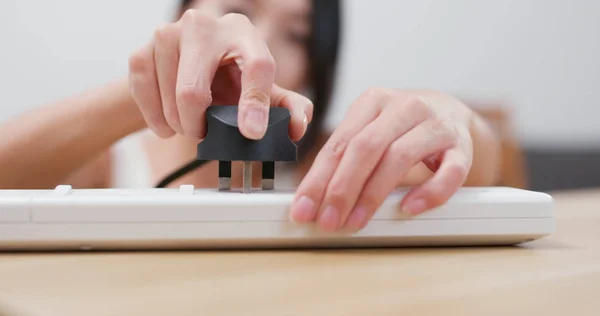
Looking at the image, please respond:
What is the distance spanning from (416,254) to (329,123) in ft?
3.86

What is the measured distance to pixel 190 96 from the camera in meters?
0.51

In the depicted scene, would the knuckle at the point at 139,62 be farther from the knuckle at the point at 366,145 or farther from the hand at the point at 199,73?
the knuckle at the point at 366,145

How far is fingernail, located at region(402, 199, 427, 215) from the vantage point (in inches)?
17.6

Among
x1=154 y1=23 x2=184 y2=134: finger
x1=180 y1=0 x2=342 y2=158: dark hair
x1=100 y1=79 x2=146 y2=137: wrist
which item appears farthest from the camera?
x1=180 y1=0 x2=342 y2=158: dark hair

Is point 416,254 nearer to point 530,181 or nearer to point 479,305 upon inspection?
point 479,305

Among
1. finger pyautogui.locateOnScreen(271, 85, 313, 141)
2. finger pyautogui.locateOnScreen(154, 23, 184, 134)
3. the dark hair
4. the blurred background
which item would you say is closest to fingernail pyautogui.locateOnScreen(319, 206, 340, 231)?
finger pyautogui.locateOnScreen(271, 85, 313, 141)

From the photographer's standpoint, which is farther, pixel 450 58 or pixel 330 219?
pixel 450 58

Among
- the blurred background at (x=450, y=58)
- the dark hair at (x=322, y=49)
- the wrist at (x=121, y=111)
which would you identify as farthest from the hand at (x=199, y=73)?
the blurred background at (x=450, y=58)

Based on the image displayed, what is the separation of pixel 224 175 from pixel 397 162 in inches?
6.1

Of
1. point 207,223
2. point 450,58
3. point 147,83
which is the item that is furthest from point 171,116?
point 450,58

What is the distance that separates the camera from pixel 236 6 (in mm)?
1165

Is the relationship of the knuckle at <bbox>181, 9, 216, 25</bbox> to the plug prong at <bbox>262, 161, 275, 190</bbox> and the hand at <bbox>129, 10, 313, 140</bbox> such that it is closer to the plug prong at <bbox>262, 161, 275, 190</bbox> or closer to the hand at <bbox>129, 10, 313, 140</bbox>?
the hand at <bbox>129, 10, 313, 140</bbox>

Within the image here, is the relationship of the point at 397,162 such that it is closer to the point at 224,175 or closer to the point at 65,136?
the point at 224,175

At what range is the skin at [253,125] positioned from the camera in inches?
17.7
